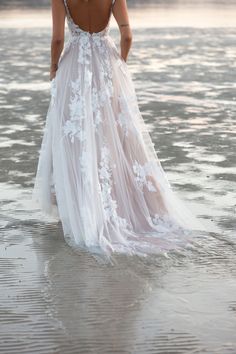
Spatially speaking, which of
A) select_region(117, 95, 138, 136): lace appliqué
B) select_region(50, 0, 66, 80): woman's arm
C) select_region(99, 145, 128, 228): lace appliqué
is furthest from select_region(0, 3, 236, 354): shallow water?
select_region(50, 0, 66, 80): woman's arm

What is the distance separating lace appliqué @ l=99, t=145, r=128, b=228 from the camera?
6664mm

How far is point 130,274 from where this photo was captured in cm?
576

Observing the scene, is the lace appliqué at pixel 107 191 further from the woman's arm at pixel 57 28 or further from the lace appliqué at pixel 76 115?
the woman's arm at pixel 57 28

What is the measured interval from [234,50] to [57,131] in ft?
49.2

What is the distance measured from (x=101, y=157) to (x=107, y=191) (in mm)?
267

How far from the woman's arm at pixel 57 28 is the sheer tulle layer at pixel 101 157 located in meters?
0.07

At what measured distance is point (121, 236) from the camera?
6492mm

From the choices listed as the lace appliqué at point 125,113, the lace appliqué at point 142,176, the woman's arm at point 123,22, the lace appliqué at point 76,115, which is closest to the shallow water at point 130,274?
the lace appliqué at point 142,176

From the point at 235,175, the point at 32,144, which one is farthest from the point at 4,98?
the point at 235,175

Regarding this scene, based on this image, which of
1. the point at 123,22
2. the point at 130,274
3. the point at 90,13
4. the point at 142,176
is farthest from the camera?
the point at 142,176

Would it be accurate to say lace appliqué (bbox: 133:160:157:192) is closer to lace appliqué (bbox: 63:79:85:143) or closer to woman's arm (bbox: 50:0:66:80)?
lace appliqué (bbox: 63:79:85:143)

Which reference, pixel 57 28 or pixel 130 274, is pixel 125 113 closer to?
pixel 57 28

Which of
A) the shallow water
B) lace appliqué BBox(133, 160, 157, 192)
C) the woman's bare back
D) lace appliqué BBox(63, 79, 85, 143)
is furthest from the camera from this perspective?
lace appliqué BBox(133, 160, 157, 192)

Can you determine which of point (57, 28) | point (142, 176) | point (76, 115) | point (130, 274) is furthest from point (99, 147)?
point (130, 274)
